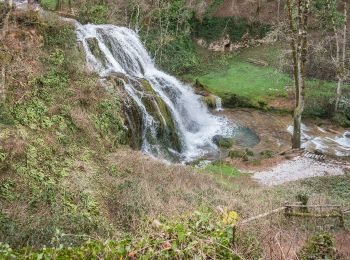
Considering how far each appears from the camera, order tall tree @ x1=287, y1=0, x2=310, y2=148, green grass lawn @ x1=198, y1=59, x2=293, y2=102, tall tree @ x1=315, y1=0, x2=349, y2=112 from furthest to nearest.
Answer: green grass lawn @ x1=198, y1=59, x2=293, y2=102 → tall tree @ x1=315, y1=0, x2=349, y2=112 → tall tree @ x1=287, y1=0, x2=310, y2=148

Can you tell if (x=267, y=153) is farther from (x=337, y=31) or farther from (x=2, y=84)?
(x=2, y=84)

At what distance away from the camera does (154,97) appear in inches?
797

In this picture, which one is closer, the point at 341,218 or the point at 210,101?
the point at 341,218

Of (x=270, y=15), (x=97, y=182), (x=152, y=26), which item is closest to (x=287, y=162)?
(x=97, y=182)

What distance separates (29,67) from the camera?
47.9 feet

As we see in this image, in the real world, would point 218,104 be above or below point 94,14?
below

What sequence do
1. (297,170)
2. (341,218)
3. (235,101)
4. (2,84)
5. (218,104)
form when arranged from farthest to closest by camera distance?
1. (235,101)
2. (218,104)
3. (297,170)
4. (2,84)
5. (341,218)

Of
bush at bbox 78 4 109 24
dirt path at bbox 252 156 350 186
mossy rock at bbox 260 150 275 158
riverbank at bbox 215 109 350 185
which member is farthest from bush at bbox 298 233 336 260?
bush at bbox 78 4 109 24

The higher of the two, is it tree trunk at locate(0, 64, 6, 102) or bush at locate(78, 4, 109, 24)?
bush at locate(78, 4, 109, 24)

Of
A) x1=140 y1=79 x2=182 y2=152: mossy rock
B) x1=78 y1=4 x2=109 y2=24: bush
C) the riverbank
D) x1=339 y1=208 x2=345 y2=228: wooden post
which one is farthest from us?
x1=78 y1=4 x2=109 y2=24: bush

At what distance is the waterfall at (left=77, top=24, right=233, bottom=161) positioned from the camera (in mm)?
19375

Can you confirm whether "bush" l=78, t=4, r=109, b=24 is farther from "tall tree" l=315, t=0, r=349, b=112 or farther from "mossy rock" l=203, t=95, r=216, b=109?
"tall tree" l=315, t=0, r=349, b=112

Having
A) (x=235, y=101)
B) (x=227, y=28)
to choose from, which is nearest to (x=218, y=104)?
(x=235, y=101)

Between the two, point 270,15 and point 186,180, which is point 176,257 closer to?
point 186,180
